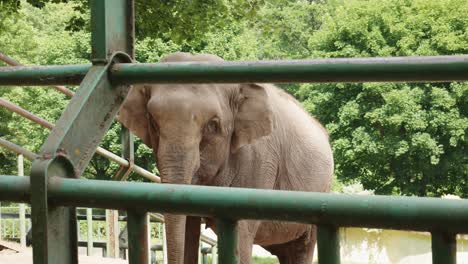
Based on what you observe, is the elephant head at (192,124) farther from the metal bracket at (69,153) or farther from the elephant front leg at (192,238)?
the metal bracket at (69,153)

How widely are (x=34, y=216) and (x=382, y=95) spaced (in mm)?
31313

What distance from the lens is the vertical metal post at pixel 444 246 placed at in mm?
1150

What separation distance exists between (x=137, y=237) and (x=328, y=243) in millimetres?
364

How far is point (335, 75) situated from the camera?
4.79ft

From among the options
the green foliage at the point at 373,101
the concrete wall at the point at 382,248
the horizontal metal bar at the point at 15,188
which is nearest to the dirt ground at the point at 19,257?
the horizontal metal bar at the point at 15,188

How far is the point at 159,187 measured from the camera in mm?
1341

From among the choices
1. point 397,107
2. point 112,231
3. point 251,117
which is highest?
point 397,107

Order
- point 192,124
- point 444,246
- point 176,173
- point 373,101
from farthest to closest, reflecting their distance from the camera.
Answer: point 373,101 → point 192,124 → point 176,173 → point 444,246

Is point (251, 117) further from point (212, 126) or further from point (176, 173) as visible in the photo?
point (176, 173)

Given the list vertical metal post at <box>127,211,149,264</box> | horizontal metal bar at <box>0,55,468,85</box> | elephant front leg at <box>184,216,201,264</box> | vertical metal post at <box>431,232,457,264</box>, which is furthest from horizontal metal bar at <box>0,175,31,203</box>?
elephant front leg at <box>184,216,201,264</box>

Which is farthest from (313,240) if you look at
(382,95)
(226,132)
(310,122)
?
(382,95)

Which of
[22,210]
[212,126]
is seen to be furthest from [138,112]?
[22,210]

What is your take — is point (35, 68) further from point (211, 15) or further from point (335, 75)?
Answer: point (211, 15)

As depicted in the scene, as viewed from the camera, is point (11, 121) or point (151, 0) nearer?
point (151, 0)
